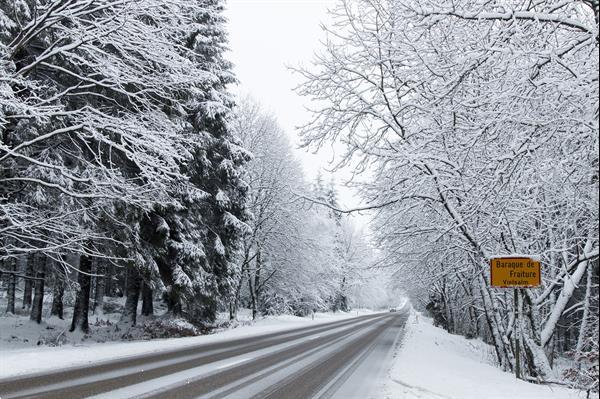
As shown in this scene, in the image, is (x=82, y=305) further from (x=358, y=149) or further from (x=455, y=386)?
(x=455, y=386)

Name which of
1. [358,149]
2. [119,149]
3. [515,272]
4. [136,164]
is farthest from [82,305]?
[515,272]

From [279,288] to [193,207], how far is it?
17.8m

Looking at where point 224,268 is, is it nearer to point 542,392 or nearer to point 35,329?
point 35,329

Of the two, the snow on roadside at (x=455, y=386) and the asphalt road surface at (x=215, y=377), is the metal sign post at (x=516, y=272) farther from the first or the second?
the asphalt road surface at (x=215, y=377)

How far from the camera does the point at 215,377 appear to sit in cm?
839

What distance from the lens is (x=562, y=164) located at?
533cm

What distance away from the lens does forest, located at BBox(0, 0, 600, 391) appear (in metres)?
5.62

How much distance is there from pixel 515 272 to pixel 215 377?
598 centimetres

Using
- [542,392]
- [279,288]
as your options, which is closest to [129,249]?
[542,392]

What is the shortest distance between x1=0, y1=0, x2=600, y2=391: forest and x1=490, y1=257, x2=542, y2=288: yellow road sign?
12.8 inches

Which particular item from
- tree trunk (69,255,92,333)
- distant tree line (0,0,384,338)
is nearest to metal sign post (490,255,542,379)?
distant tree line (0,0,384,338)

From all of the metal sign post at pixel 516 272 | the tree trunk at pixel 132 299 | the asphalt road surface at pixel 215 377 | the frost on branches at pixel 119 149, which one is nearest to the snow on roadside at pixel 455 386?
the asphalt road surface at pixel 215 377

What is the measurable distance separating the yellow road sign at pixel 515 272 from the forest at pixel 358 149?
32 centimetres

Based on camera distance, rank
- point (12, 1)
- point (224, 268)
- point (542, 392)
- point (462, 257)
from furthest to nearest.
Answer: point (224, 268), point (462, 257), point (12, 1), point (542, 392)
